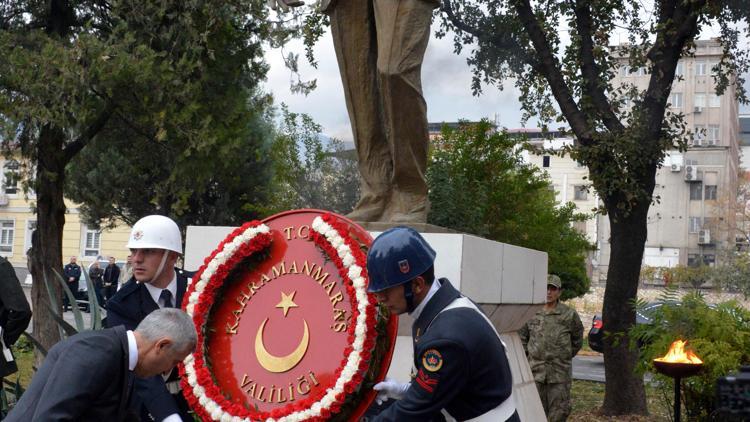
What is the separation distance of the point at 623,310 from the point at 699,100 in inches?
2398

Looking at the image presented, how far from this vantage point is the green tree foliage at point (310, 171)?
22.7 m

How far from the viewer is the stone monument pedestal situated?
5031 mm

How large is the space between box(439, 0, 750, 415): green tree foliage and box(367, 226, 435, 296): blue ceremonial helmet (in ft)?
29.7

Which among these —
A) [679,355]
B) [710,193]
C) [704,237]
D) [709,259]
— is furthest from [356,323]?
[710,193]

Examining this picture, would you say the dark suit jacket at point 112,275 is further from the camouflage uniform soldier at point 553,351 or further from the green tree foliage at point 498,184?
the camouflage uniform soldier at point 553,351

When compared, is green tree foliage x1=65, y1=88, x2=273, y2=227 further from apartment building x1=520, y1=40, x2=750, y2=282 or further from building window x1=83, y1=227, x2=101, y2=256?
apartment building x1=520, y1=40, x2=750, y2=282

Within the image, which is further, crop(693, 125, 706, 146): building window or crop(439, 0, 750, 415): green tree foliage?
crop(693, 125, 706, 146): building window

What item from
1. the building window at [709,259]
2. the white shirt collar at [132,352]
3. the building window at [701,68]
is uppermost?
the building window at [701,68]

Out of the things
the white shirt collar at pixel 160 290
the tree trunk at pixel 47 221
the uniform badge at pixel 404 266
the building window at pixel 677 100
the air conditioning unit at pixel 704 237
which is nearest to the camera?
the uniform badge at pixel 404 266

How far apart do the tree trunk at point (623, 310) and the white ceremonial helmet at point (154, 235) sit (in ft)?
29.3

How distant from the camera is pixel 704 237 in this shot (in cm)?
6769

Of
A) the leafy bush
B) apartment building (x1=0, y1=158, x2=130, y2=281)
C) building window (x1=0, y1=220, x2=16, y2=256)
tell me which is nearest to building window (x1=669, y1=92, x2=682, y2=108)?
apartment building (x1=0, y1=158, x2=130, y2=281)

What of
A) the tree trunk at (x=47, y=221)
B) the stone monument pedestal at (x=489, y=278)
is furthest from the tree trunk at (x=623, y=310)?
the tree trunk at (x=47, y=221)

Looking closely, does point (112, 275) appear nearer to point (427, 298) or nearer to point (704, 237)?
point (427, 298)
